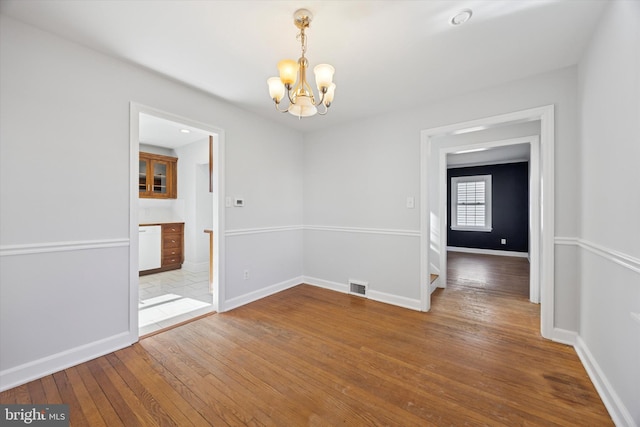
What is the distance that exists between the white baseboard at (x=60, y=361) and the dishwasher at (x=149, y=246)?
9.02 ft

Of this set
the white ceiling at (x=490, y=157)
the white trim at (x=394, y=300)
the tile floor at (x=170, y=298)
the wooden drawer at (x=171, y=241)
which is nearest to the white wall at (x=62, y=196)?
the tile floor at (x=170, y=298)

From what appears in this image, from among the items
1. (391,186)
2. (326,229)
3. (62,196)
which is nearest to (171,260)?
(326,229)

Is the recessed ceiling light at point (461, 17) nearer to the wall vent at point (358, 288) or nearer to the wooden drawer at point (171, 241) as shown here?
the wall vent at point (358, 288)

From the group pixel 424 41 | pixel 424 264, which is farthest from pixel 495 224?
pixel 424 41

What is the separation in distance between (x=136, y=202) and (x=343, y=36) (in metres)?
2.27

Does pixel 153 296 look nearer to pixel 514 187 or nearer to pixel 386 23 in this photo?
pixel 386 23

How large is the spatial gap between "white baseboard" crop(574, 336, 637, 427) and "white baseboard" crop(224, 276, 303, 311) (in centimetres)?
322

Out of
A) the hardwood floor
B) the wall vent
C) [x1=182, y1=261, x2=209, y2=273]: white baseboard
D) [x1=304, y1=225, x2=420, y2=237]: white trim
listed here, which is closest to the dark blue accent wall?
the hardwood floor

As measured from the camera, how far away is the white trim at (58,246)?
5.83 ft

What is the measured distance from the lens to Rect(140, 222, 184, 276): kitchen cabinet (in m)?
4.94

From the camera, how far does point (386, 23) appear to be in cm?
179

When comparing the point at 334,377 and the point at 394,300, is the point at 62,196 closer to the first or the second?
the point at 334,377

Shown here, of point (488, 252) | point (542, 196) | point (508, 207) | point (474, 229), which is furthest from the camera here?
point (474, 229)

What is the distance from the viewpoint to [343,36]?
6.31 ft
